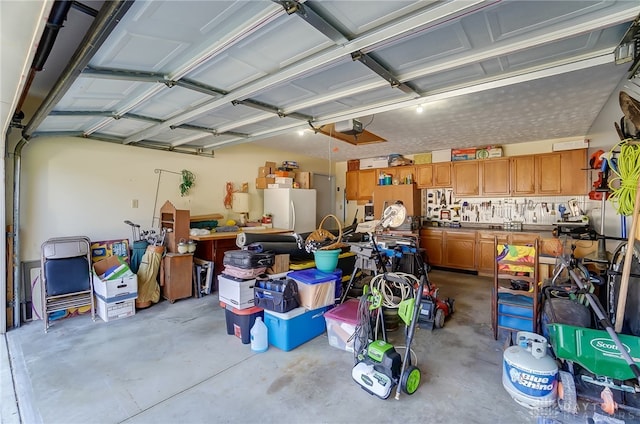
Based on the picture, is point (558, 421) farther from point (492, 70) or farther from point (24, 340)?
point (24, 340)

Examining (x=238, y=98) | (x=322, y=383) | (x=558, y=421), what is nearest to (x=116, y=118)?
(x=238, y=98)

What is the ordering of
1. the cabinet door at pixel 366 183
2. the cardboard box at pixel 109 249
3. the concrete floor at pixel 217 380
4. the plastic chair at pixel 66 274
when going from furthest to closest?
the cabinet door at pixel 366 183 → the cardboard box at pixel 109 249 → the plastic chair at pixel 66 274 → the concrete floor at pixel 217 380

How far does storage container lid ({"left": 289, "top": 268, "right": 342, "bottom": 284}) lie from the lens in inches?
112

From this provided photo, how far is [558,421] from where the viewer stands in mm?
1826

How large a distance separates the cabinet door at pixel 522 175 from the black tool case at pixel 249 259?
16.0 ft

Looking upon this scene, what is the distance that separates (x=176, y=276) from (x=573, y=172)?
668cm

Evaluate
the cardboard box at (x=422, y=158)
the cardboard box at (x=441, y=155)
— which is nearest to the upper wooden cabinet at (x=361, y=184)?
the cardboard box at (x=422, y=158)

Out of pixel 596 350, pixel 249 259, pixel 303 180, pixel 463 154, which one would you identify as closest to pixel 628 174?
pixel 596 350

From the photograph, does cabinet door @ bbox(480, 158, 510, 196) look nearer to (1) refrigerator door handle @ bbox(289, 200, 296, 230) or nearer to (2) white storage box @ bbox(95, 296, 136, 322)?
(1) refrigerator door handle @ bbox(289, 200, 296, 230)

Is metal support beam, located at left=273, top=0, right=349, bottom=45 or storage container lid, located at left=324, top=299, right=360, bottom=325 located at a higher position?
metal support beam, located at left=273, top=0, right=349, bottom=45

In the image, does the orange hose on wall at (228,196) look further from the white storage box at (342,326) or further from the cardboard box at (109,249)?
the white storage box at (342,326)

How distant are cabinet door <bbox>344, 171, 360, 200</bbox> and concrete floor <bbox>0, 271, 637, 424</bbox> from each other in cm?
450

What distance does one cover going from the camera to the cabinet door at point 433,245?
6.04 m

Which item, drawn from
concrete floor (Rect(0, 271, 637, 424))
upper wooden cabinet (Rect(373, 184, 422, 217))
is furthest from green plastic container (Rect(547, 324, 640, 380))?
upper wooden cabinet (Rect(373, 184, 422, 217))
